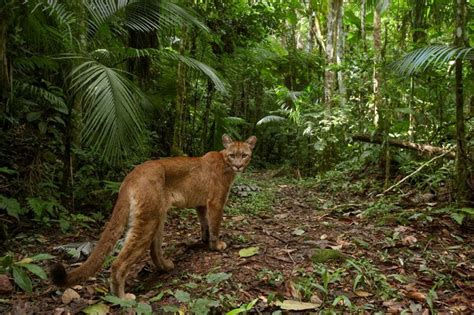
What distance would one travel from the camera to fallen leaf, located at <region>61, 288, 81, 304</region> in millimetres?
3488

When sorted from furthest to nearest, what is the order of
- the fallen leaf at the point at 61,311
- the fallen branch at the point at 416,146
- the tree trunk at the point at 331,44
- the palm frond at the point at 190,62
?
1. the tree trunk at the point at 331,44
2. the fallen branch at the point at 416,146
3. the palm frond at the point at 190,62
4. the fallen leaf at the point at 61,311

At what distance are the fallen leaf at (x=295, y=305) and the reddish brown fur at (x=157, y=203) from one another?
4.52ft

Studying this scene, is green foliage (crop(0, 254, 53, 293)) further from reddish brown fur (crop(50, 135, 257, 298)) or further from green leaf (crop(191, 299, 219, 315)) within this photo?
green leaf (crop(191, 299, 219, 315))

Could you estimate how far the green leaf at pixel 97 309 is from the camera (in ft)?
10.6

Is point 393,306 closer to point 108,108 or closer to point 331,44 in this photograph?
point 108,108

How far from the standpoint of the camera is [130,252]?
3713mm


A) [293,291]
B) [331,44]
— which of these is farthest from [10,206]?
[331,44]

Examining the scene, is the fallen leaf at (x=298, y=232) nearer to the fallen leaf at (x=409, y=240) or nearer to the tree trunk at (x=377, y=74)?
the fallen leaf at (x=409, y=240)

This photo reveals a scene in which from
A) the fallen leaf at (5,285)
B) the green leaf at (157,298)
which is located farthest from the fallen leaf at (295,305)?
the fallen leaf at (5,285)

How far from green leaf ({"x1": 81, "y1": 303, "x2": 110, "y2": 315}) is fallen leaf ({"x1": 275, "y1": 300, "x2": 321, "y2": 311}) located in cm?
135

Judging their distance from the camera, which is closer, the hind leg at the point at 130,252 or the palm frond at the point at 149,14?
the hind leg at the point at 130,252

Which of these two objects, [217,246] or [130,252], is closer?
[130,252]

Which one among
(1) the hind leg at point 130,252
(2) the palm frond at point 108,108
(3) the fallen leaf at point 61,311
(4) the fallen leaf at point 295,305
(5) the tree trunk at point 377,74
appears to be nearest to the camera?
(4) the fallen leaf at point 295,305

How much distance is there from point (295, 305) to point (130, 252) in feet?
5.00
